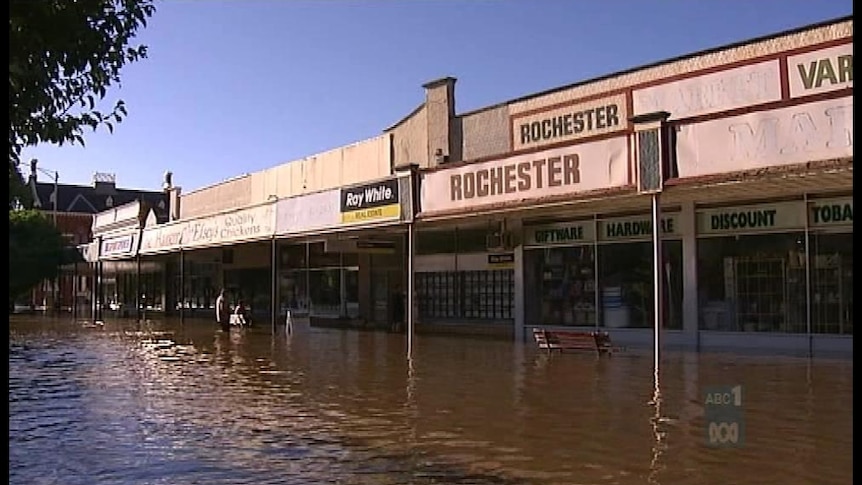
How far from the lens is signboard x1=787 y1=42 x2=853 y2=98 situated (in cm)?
1892

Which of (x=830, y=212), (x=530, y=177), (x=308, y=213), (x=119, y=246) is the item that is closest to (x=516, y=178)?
(x=530, y=177)

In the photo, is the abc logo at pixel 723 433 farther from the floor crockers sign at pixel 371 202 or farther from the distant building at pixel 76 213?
the distant building at pixel 76 213

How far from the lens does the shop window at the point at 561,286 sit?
84.2 ft

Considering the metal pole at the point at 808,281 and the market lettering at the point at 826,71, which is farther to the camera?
the metal pole at the point at 808,281

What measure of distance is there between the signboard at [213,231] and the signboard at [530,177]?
965 centimetres

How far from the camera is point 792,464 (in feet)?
30.0

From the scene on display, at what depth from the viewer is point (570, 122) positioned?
81.9ft

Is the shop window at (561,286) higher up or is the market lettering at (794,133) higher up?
the market lettering at (794,133)

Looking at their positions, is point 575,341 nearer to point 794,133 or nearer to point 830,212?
point 830,212

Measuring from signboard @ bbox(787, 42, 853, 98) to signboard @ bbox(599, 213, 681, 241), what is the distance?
4392 mm

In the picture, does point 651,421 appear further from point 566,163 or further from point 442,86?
point 442,86

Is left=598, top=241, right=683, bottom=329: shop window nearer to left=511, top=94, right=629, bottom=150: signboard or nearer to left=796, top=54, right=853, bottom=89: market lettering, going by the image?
left=511, top=94, right=629, bottom=150: signboard

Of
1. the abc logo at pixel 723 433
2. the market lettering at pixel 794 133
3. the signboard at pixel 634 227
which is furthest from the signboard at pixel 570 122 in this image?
the abc logo at pixel 723 433

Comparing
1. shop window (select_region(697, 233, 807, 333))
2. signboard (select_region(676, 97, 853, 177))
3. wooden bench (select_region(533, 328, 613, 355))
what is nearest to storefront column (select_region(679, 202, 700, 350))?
shop window (select_region(697, 233, 807, 333))
